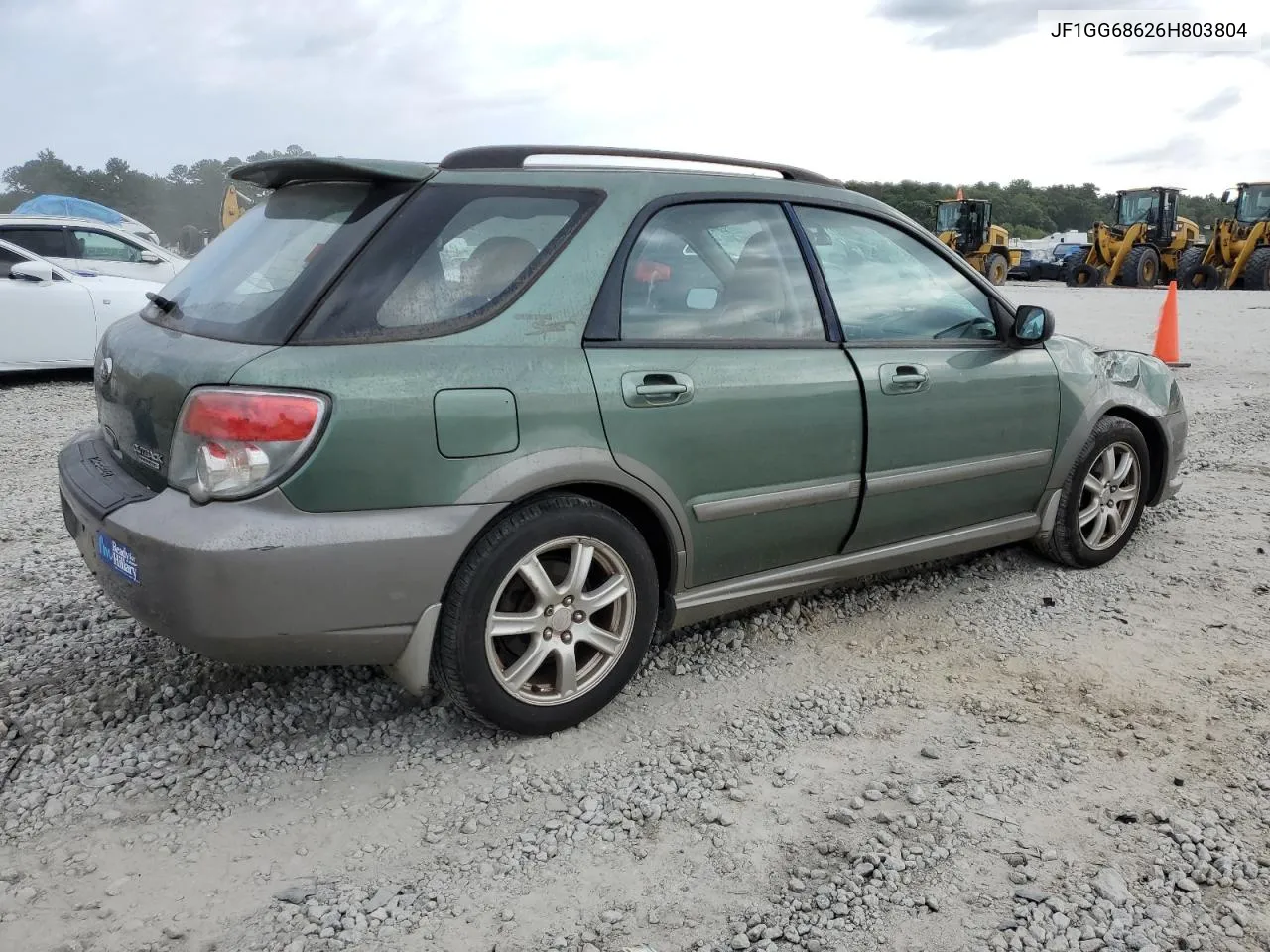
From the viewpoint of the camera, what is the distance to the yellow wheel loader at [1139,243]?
86.5 feet

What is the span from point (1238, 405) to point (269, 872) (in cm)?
831

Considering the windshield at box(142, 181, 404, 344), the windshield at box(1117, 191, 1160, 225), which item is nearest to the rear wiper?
the windshield at box(142, 181, 404, 344)

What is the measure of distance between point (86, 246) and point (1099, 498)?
9539 millimetres

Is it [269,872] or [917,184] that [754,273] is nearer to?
[269,872]

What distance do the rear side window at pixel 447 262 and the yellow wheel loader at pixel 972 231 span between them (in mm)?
25878

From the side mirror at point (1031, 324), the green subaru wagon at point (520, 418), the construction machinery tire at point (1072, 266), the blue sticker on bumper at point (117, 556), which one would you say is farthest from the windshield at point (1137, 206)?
the blue sticker on bumper at point (117, 556)

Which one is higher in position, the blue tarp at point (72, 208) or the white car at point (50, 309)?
the blue tarp at point (72, 208)

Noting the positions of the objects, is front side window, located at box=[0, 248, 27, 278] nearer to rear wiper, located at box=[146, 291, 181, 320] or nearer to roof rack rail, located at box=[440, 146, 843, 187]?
rear wiper, located at box=[146, 291, 181, 320]

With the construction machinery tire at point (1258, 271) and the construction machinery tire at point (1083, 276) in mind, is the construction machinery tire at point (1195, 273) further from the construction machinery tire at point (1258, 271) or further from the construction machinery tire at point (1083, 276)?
the construction machinery tire at point (1083, 276)

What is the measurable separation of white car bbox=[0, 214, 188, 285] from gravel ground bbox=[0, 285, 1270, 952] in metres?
7.01

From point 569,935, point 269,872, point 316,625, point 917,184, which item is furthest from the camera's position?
point 917,184

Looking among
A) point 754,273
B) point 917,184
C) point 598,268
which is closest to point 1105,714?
point 754,273

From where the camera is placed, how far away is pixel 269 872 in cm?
237

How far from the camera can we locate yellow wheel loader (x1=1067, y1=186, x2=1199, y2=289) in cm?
2636
